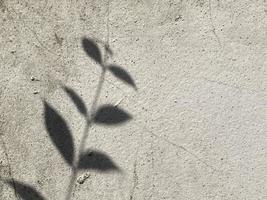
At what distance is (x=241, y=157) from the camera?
14.8ft

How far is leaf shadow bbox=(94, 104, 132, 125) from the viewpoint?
4.56m

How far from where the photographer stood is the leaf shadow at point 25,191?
4.53 m

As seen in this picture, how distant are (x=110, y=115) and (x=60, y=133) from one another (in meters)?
0.37

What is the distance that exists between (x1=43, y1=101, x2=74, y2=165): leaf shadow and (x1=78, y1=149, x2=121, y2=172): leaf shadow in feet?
0.28

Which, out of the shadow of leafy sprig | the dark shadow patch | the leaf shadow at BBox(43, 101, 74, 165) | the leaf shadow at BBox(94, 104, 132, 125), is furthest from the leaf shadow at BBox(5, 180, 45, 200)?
the dark shadow patch

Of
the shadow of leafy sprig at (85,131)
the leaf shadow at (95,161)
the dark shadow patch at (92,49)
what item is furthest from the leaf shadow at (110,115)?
the dark shadow patch at (92,49)

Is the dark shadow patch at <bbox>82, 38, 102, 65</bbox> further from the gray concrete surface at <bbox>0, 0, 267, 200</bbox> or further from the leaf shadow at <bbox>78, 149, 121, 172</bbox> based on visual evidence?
the leaf shadow at <bbox>78, 149, 121, 172</bbox>

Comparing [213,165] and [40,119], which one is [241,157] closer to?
[213,165]

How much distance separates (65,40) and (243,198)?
166 centimetres

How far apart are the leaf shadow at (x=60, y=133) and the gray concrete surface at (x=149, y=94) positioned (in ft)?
0.12

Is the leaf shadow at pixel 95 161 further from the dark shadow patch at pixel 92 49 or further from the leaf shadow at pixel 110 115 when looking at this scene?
the dark shadow patch at pixel 92 49

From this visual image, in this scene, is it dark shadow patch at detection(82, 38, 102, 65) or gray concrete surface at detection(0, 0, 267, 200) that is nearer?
gray concrete surface at detection(0, 0, 267, 200)

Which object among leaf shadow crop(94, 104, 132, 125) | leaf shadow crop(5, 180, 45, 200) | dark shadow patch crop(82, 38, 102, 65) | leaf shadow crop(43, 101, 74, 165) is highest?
dark shadow patch crop(82, 38, 102, 65)

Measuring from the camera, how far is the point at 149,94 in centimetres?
457
